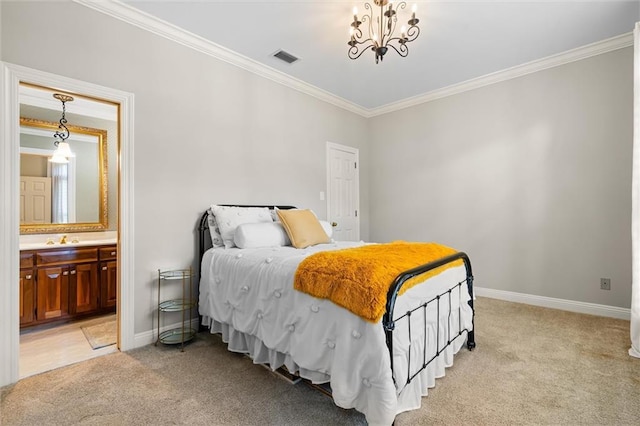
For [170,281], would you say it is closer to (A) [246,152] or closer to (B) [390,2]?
(A) [246,152]

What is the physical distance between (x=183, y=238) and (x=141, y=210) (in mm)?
447

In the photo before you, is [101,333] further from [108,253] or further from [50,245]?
[50,245]

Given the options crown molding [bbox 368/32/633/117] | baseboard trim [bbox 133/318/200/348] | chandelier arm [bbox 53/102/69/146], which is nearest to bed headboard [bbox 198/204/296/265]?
baseboard trim [bbox 133/318/200/348]

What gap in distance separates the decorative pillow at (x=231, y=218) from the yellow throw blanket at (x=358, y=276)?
1172 mm

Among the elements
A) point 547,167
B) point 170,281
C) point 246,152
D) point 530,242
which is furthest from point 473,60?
point 170,281

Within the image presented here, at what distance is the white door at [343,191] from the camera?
15.1 feet

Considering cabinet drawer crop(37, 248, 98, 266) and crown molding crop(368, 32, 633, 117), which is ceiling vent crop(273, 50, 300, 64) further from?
cabinet drawer crop(37, 248, 98, 266)

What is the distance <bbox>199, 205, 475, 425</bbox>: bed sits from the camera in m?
1.49

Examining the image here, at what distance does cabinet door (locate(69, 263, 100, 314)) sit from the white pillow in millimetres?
1923

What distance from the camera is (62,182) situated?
3613 mm

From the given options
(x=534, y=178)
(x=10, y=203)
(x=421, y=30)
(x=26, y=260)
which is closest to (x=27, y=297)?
(x=26, y=260)

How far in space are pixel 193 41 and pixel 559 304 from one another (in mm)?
4777

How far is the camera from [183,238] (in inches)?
115

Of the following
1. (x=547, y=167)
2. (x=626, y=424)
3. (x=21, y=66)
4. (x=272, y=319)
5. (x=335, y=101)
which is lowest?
(x=626, y=424)
